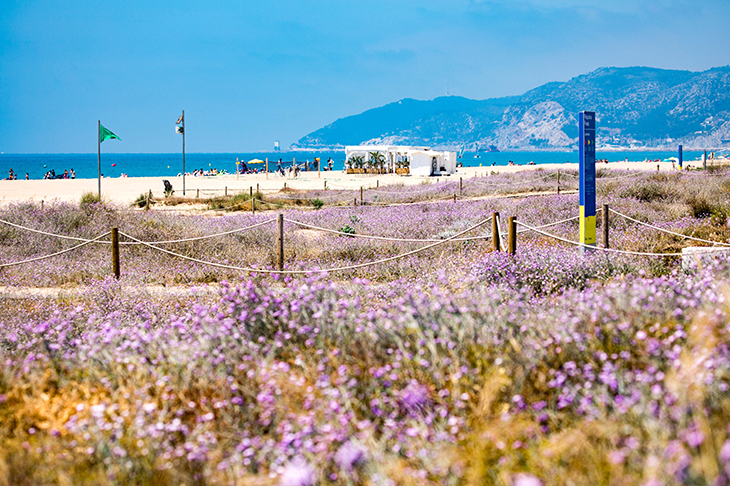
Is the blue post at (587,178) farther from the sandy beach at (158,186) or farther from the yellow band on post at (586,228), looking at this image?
the sandy beach at (158,186)

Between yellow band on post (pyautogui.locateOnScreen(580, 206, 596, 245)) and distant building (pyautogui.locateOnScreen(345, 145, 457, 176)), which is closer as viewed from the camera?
yellow band on post (pyautogui.locateOnScreen(580, 206, 596, 245))

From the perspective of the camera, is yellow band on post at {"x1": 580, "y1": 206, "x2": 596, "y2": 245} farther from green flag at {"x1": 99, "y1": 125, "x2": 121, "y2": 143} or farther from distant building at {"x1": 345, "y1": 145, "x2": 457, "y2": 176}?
distant building at {"x1": 345, "y1": 145, "x2": 457, "y2": 176}

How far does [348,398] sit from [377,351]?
0.56 m

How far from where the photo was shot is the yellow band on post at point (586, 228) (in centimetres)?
812

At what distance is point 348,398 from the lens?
2930 mm

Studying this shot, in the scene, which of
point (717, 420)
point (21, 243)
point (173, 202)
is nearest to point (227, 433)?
point (717, 420)

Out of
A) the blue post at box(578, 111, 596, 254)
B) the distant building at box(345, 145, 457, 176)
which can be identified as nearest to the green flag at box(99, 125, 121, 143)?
the blue post at box(578, 111, 596, 254)

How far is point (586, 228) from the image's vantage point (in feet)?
26.9

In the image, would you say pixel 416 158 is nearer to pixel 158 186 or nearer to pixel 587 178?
pixel 158 186

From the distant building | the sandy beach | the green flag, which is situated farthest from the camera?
the distant building

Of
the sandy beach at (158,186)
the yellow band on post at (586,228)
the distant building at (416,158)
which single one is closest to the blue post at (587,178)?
the yellow band on post at (586,228)

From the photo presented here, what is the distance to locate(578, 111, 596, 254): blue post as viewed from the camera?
8078 mm

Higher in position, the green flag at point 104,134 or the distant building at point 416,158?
the distant building at point 416,158

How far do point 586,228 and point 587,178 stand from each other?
69cm
